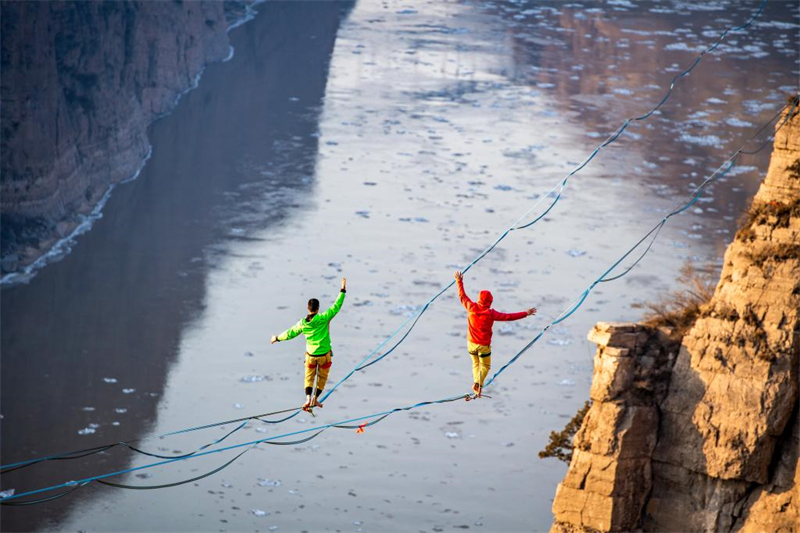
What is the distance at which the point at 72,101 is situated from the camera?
4588 centimetres

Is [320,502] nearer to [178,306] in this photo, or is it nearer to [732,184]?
[178,306]

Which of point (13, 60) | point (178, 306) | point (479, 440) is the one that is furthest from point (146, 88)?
point (479, 440)

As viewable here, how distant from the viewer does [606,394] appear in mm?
16547

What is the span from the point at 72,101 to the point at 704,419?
3352 centimetres

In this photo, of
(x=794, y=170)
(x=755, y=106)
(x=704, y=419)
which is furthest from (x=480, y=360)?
(x=755, y=106)

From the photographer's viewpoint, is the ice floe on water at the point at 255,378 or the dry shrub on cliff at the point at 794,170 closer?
the dry shrub on cliff at the point at 794,170

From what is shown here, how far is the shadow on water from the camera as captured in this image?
3219 centimetres

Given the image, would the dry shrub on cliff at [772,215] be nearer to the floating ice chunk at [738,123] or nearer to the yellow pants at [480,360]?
the yellow pants at [480,360]

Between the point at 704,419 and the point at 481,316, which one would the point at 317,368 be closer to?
the point at 481,316

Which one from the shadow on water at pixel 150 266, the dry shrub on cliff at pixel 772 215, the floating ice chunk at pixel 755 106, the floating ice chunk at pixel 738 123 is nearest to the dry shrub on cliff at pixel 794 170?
the dry shrub on cliff at pixel 772 215

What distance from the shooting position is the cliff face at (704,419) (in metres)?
16.2

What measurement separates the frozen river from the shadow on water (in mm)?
107

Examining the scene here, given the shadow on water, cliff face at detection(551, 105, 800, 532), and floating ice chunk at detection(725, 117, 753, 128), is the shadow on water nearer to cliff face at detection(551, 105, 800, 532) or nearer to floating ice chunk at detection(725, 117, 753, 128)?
cliff face at detection(551, 105, 800, 532)

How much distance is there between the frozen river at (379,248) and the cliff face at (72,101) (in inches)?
48.8
